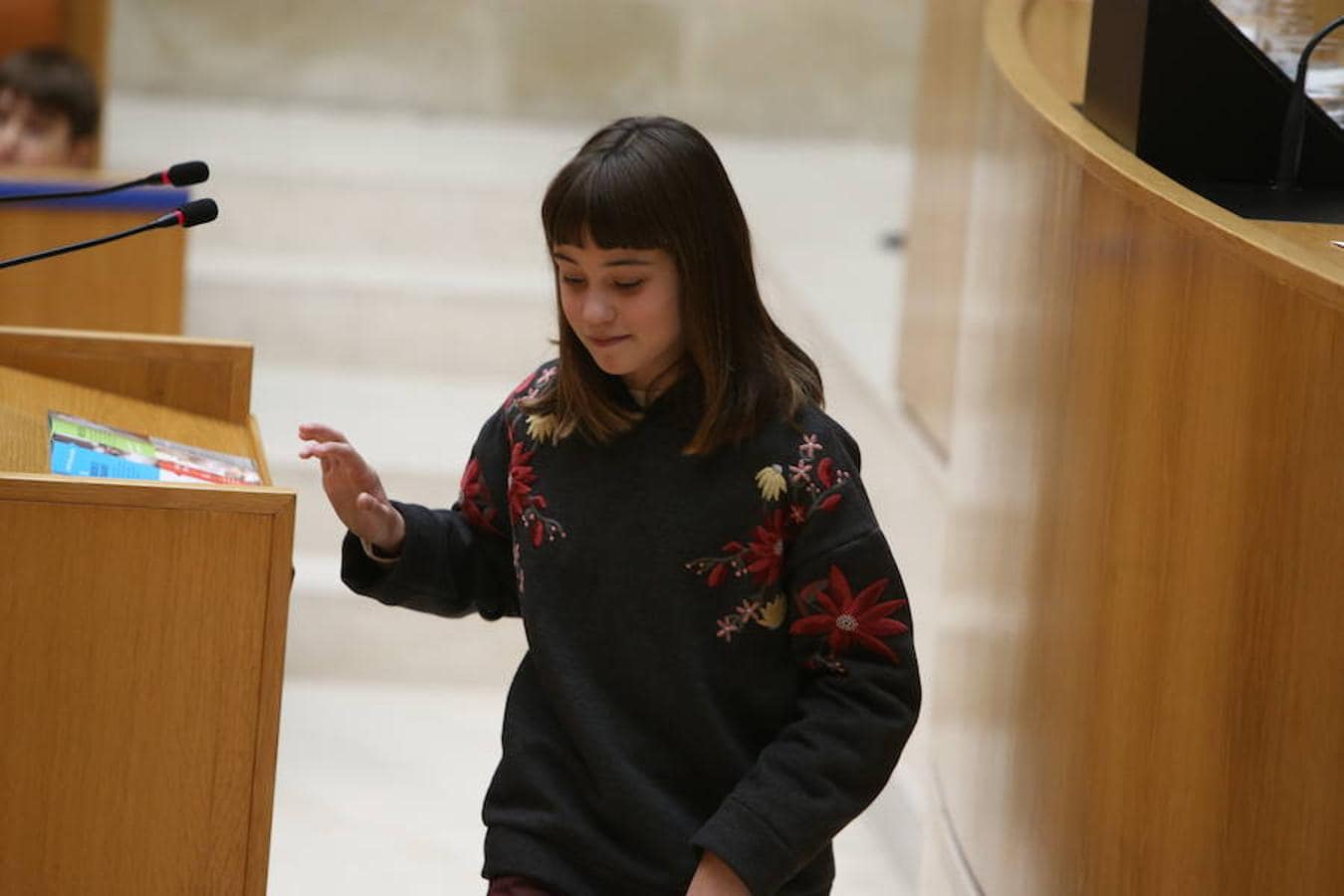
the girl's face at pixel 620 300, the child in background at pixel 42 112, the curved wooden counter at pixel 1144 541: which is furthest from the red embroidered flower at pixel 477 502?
the child in background at pixel 42 112

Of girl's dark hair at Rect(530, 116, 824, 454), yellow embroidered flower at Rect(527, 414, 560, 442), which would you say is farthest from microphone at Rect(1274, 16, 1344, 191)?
yellow embroidered flower at Rect(527, 414, 560, 442)

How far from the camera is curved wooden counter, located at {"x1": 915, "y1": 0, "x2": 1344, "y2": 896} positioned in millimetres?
1815

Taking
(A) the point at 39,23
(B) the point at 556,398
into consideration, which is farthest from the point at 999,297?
(A) the point at 39,23

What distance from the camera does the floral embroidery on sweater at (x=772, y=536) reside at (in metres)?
1.96

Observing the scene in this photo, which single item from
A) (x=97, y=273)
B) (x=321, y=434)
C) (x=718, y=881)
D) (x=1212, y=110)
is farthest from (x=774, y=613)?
(x=97, y=273)

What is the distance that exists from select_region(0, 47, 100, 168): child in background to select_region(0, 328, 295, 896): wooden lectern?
3356 millimetres

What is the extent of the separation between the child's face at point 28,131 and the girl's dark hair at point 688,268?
358 centimetres

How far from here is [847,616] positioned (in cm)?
193

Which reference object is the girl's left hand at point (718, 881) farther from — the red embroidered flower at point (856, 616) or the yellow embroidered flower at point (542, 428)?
the yellow embroidered flower at point (542, 428)

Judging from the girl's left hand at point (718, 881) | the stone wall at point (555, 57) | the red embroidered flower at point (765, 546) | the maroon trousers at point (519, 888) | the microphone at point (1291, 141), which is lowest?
the maroon trousers at point (519, 888)

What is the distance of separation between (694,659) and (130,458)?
754 millimetres

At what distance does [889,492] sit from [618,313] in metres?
3.01

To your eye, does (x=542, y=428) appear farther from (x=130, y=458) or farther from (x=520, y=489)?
(x=130, y=458)

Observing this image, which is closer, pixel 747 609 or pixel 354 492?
pixel 747 609
